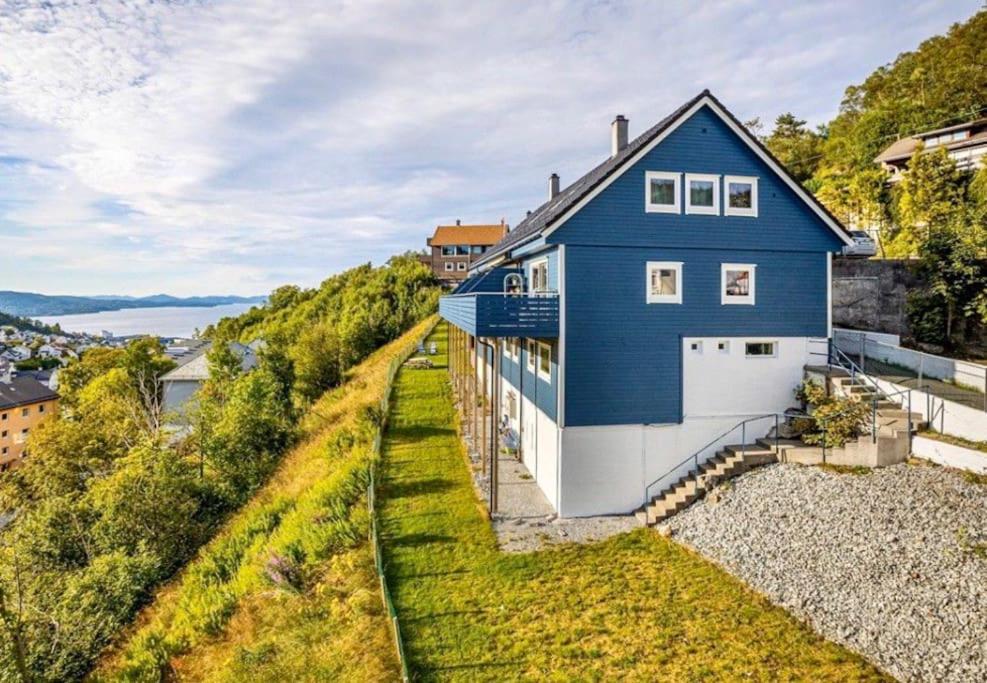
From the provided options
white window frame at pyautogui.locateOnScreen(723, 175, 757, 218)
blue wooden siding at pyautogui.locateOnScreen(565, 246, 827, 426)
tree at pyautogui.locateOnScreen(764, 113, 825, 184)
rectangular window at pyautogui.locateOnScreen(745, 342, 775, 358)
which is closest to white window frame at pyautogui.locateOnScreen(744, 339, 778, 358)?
rectangular window at pyautogui.locateOnScreen(745, 342, 775, 358)

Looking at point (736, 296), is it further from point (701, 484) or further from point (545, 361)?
point (545, 361)

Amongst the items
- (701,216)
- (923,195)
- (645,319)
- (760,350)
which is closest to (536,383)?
(645,319)

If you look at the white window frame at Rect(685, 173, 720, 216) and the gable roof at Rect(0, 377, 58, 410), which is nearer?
the white window frame at Rect(685, 173, 720, 216)

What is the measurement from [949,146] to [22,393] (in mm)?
100036

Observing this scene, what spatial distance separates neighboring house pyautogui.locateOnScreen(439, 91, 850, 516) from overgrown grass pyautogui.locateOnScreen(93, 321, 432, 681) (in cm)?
587

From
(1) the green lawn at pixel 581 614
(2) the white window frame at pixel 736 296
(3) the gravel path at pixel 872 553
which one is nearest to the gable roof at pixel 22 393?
(1) the green lawn at pixel 581 614

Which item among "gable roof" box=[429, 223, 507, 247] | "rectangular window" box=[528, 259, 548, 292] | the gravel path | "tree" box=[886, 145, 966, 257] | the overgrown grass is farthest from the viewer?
"gable roof" box=[429, 223, 507, 247]

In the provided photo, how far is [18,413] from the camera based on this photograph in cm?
6406

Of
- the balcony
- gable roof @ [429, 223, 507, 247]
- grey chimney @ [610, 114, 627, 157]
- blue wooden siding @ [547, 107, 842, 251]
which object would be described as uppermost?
gable roof @ [429, 223, 507, 247]

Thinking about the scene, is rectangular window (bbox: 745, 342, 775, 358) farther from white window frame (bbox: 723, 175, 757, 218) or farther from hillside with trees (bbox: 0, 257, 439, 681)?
hillside with trees (bbox: 0, 257, 439, 681)

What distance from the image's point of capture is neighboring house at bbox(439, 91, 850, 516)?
13938mm

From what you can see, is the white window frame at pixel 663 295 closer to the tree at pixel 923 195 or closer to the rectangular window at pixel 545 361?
the rectangular window at pixel 545 361

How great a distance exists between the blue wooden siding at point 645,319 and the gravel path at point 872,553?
10.5ft

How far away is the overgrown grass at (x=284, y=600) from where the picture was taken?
30.9 feet
